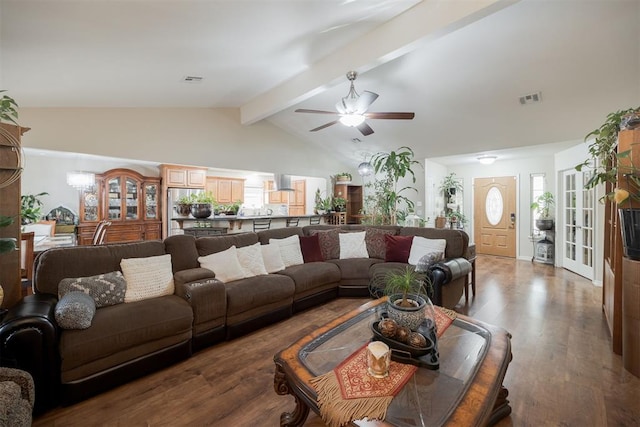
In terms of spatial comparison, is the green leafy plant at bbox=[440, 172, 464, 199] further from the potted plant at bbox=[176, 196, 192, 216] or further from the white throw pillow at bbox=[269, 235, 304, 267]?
the potted plant at bbox=[176, 196, 192, 216]

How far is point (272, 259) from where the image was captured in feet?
11.3

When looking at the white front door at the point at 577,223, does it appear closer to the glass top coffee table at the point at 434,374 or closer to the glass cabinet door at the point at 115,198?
the glass top coffee table at the point at 434,374

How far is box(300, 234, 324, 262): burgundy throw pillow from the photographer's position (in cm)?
390

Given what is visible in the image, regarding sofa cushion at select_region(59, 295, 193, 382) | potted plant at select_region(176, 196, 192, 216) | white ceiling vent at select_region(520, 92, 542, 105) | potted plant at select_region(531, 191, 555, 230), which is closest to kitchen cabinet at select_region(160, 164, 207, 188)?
potted plant at select_region(176, 196, 192, 216)

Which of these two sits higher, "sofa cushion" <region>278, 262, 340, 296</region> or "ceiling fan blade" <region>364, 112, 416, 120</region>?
"ceiling fan blade" <region>364, 112, 416, 120</region>

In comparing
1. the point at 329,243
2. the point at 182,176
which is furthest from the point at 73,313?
the point at 182,176

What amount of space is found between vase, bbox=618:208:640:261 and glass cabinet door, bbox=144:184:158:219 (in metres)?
7.69

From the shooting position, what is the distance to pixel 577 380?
6.71ft

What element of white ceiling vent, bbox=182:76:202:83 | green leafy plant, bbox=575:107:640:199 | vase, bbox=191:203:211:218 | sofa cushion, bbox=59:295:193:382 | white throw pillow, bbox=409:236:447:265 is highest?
white ceiling vent, bbox=182:76:202:83

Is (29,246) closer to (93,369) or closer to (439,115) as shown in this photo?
(93,369)

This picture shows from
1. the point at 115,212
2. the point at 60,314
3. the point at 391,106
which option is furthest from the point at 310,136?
the point at 60,314

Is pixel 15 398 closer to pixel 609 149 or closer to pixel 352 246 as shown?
pixel 352 246

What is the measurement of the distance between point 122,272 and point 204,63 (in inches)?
99.8

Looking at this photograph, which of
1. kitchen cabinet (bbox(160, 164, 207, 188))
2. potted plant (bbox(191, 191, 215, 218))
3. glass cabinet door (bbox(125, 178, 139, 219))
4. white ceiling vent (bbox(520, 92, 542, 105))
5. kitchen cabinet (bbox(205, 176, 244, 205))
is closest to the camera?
white ceiling vent (bbox(520, 92, 542, 105))
